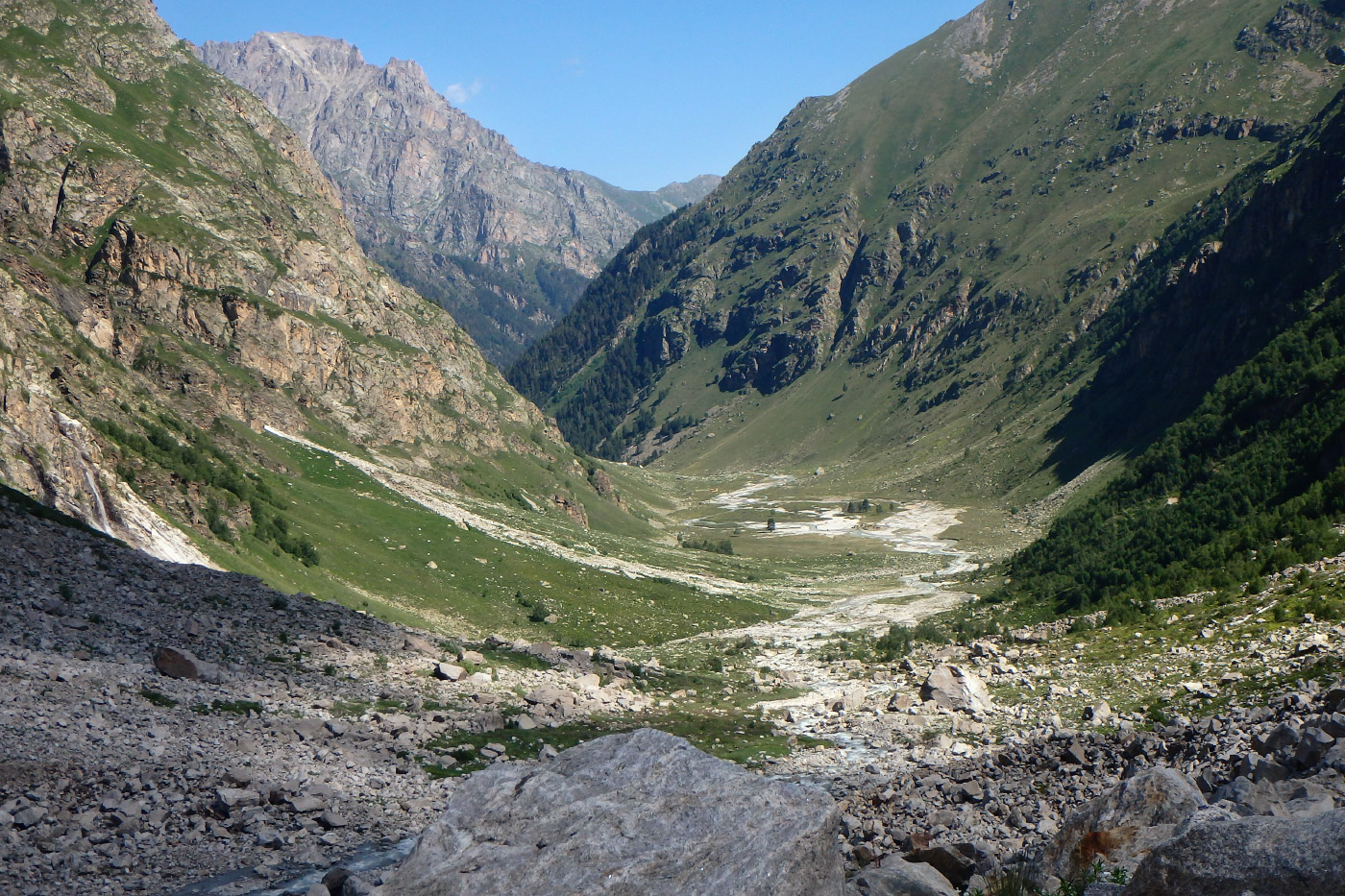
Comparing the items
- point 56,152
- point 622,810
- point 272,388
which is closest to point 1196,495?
point 622,810

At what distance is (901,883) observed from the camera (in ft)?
37.3

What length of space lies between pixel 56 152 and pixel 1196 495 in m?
116

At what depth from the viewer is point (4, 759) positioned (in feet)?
51.0

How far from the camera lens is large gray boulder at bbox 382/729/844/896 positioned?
9.01 metres

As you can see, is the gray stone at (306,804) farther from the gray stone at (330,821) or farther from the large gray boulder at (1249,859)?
the large gray boulder at (1249,859)

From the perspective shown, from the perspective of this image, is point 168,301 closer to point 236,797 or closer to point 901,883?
point 236,797

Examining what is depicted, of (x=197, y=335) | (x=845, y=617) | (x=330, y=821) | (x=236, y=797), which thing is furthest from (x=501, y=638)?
(x=197, y=335)

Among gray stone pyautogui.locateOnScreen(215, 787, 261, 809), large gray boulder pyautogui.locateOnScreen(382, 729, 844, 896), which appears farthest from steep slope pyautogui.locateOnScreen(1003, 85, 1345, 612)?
gray stone pyautogui.locateOnScreen(215, 787, 261, 809)

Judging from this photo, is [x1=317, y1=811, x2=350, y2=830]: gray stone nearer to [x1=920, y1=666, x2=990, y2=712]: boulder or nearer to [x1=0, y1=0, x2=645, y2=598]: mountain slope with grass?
[x1=920, y1=666, x2=990, y2=712]: boulder

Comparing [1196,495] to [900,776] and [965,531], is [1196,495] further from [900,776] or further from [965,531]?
[965,531]

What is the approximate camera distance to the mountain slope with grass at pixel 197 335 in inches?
1810

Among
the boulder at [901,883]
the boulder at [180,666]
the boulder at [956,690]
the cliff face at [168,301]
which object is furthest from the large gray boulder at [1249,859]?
the cliff face at [168,301]

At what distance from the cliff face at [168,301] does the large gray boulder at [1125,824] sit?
4024cm

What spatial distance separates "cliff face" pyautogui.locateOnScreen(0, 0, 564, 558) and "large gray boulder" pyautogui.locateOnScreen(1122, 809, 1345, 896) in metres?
42.0
